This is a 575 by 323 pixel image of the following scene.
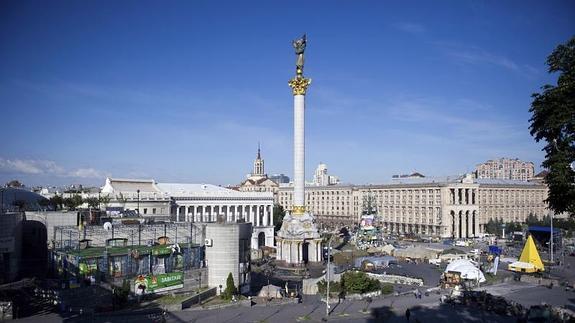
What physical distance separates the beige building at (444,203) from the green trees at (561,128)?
86323mm

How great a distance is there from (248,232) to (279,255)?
27.4m

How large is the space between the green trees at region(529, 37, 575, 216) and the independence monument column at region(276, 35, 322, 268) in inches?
1563

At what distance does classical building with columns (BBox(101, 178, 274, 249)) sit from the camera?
3105 inches

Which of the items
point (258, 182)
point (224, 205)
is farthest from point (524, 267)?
point (258, 182)

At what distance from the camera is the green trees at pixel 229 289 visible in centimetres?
3645

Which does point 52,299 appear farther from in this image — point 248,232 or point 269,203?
point 269,203

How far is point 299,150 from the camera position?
6956cm

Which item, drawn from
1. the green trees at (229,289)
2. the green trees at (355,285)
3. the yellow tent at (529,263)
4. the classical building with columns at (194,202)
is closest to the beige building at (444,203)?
the classical building with columns at (194,202)

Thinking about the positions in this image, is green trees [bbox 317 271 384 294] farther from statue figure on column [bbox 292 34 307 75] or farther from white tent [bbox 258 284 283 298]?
statue figure on column [bbox 292 34 307 75]

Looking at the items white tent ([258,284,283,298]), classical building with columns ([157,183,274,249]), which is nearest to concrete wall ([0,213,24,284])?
white tent ([258,284,283,298])

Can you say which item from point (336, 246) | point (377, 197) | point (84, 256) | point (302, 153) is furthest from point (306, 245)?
point (377, 197)

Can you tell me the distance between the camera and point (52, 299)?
1230 inches

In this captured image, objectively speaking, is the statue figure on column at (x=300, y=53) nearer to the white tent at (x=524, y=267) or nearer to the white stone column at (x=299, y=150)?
the white stone column at (x=299, y=150)

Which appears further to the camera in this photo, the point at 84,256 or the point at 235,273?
the point at 235,273
